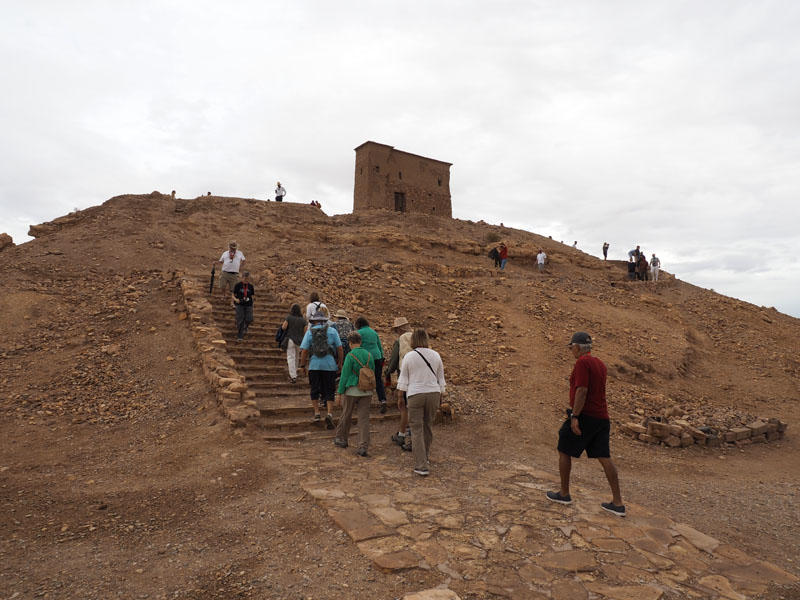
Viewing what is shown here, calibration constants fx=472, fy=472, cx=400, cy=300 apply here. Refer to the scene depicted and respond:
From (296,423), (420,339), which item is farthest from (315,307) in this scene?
(420,339)

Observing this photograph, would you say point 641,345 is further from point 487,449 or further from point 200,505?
point 200,505

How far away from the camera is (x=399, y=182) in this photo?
31203 mm

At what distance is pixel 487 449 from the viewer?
7906 millimetres

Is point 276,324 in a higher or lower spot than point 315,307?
lower

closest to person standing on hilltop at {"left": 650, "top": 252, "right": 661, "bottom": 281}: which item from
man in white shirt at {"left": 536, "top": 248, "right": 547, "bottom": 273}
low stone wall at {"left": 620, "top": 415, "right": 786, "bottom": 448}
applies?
→ man in white shirt at {"left": 536, "top": 248, "right": 547, "bottom": 273}

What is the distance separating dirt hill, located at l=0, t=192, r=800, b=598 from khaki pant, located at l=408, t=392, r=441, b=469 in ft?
5.56

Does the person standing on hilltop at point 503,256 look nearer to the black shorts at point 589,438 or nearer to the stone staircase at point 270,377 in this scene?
the stone staircase at point 270,377

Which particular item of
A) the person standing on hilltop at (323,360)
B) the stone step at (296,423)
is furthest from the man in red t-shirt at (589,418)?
the stone step at (296,423)

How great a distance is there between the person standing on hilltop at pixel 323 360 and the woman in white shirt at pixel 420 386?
1.77 m

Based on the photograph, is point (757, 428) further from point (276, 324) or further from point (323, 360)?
point (276, 324)

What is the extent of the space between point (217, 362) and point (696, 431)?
372 inches

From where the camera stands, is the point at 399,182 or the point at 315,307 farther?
the point at 399,182

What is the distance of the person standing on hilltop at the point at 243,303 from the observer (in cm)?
1015

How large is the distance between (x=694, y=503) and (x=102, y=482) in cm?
754
